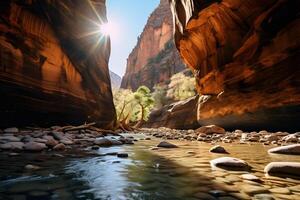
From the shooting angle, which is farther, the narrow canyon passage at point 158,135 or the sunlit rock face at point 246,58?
the sunlit rock face at point 246,58

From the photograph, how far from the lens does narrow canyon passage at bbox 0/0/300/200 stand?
337cm

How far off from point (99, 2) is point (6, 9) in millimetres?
11183

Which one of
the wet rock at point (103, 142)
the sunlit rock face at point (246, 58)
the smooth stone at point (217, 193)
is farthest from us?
the sunlit rock face at point (246, 58)

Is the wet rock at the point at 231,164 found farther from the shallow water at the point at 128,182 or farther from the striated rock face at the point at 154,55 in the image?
the striated rock face at the point at 154,55

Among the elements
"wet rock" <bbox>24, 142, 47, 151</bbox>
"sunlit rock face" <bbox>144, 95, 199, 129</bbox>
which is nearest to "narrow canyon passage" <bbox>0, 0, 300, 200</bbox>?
"wet rock" <bbox>24, 142, 47, 151</bbox>

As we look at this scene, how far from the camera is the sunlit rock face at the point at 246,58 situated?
12.5 m

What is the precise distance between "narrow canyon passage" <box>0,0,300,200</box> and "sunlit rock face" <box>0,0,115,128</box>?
0.06m

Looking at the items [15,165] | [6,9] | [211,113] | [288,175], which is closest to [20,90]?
[6,9]

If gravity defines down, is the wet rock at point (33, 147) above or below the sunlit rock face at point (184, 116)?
below

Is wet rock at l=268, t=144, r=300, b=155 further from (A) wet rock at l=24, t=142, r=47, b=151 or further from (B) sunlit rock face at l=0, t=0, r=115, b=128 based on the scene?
(B) sunlit rock face at l=0, t=0, r=115, b=128

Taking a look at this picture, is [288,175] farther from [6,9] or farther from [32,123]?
[6,9]

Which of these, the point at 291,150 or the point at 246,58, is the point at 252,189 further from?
the point at 246,58

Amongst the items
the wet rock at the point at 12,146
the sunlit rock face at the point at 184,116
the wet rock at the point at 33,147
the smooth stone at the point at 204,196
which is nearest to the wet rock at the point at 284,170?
the smooth stone at the point at 204,196

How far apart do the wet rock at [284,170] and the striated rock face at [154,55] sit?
7500 cm
